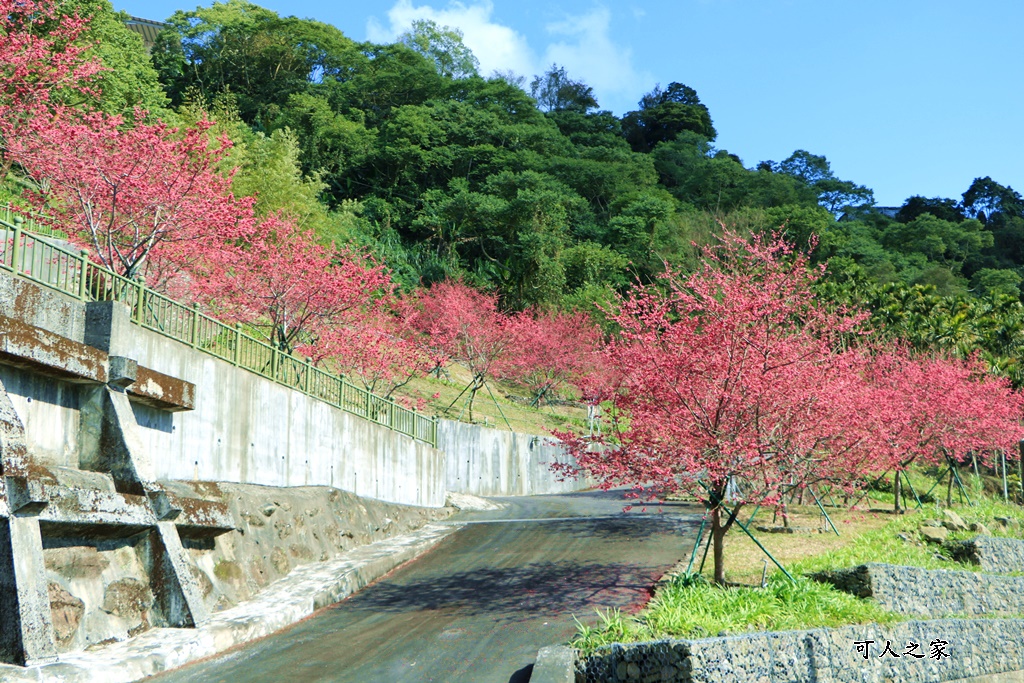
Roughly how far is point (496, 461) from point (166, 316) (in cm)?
1770

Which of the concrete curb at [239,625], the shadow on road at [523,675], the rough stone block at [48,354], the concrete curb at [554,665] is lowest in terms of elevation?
the shadow on road at [523,675]

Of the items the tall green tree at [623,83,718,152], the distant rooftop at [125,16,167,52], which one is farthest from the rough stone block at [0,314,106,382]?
the tall green tree at [623,83,718,152]

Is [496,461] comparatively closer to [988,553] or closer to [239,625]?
[988,553]

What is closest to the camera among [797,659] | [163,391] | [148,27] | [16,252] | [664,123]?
[797,659]

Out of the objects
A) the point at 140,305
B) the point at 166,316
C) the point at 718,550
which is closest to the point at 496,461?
the point at 718,550

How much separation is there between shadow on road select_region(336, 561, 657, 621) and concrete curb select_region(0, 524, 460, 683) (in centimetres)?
55

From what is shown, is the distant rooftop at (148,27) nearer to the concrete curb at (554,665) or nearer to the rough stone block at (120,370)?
the rough stone block at (120,370)

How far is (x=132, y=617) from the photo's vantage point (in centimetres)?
1072

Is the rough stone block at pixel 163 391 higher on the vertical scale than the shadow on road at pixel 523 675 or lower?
higher

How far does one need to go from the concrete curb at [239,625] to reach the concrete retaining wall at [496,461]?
28.2ft

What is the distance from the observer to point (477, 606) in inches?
539

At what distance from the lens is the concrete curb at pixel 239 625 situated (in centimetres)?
913

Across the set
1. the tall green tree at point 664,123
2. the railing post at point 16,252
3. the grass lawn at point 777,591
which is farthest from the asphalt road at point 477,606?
the tall green tree at point 664,123

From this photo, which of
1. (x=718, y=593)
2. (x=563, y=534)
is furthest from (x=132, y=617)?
(x=563, y=534)
